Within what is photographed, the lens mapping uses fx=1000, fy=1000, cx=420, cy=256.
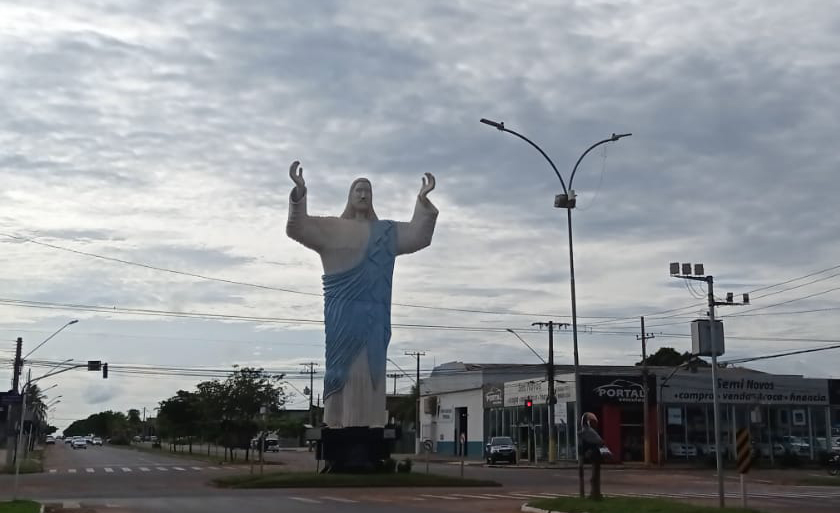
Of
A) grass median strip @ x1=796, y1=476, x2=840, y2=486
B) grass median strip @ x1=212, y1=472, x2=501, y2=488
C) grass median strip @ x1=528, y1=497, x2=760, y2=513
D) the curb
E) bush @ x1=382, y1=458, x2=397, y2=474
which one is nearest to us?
grass median strip @ x1=528, y1=497, x2=760, y2=513

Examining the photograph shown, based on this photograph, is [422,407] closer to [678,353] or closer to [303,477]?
[678,353]

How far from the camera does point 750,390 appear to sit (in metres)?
65.2

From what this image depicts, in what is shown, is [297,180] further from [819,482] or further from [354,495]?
→ [819,482]

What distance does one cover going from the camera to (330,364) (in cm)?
3631

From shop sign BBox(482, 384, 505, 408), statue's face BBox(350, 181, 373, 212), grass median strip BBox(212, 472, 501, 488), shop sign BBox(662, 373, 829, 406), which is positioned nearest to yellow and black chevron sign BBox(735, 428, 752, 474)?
grass median strip BBox(212, 472, 501, 488)

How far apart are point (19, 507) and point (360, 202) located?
18.9m

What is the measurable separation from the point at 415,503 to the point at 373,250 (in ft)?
42.7

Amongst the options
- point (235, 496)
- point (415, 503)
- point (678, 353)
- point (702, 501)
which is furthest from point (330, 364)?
point (678, 353)

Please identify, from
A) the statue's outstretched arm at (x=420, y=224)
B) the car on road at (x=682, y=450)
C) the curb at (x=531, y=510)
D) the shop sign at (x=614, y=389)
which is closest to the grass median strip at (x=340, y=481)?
the statue's outstretched arm at (x=420, y=224)

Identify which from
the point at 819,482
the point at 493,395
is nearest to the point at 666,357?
the point at 493,395

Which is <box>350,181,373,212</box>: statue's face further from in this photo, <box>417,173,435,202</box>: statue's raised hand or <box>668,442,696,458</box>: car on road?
<box>668,442,696,458</box>: car on road

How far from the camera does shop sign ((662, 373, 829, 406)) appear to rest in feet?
210

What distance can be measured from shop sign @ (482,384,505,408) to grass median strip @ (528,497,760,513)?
50.9 m

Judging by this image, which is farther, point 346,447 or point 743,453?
point 346,447
